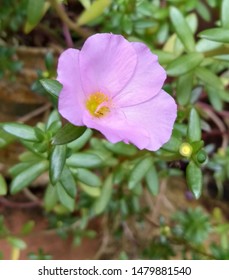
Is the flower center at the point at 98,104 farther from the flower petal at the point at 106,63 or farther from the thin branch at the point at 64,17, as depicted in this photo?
the thin branch at the point at 64,17

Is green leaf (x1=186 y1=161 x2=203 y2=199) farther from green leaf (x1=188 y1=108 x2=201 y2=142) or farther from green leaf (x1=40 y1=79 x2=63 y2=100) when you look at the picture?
green leaf (x1=40 y1=79 x2=63 y2=100)

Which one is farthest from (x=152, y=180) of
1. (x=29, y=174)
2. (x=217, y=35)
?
(x=217, y=35)

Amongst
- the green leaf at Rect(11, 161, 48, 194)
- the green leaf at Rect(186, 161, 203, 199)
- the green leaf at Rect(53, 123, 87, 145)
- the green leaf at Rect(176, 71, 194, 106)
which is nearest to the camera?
the green leaf at Rect(53, 123, 87, 145)

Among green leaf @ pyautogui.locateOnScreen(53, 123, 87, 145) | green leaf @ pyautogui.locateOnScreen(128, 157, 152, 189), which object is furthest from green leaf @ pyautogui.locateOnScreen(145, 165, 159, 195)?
green leaf @ pyautogui.locateOnScreen(53, 123, 87, 145)

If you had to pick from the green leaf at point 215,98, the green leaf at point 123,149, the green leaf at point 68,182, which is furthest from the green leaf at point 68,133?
the green leaf at point 215,98

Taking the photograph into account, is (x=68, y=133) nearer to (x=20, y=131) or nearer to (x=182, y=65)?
(x=20, y=131)
